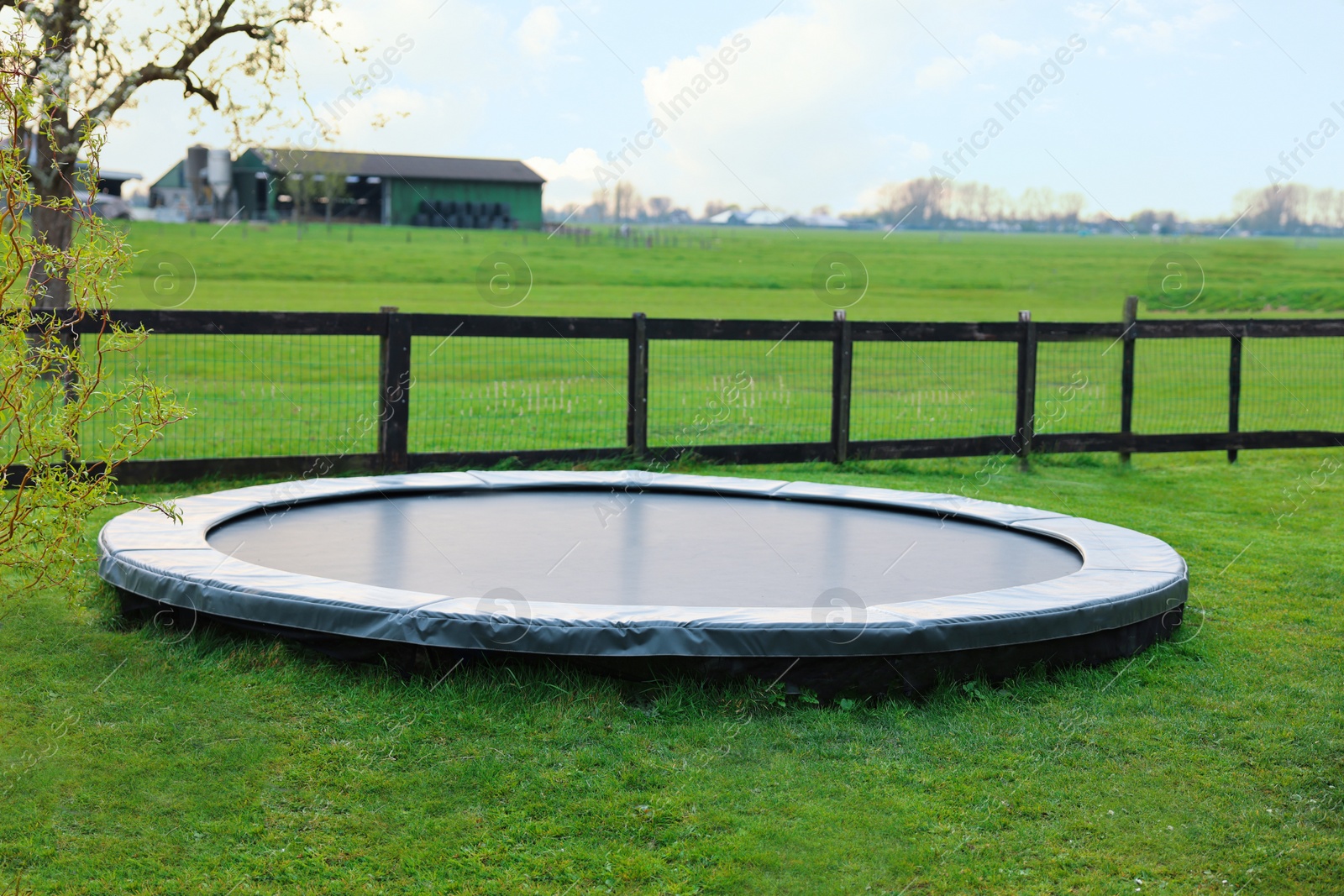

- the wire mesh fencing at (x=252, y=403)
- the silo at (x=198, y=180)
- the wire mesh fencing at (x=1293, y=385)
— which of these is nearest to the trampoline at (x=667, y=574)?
the wire mesh fencing at (x=252, y=403)

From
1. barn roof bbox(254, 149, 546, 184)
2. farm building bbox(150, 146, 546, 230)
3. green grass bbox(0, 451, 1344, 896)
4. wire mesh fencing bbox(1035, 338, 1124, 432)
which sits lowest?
green grass bbox(0, 451, 1344, 896)

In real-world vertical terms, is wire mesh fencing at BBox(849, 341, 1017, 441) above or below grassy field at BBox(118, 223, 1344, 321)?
below

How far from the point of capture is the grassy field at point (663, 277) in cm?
2127

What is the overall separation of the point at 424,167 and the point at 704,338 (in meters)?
42.3

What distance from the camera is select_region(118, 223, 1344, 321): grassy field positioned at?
2127 cm

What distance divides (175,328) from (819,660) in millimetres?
4210

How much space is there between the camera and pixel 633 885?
221 cm

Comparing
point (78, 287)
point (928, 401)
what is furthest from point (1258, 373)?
point (78, 287)

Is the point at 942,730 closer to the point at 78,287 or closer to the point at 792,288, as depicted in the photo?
the point at 78,287

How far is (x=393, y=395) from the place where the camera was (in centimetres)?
643

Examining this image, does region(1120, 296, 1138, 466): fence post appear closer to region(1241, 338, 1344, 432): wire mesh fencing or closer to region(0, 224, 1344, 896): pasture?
region(1241, 338, 1344, 432): wire mesh fencing

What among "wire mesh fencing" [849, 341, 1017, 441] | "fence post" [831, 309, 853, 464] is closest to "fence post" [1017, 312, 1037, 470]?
"wire mesh fencing" [849, 341, 1017, 441]

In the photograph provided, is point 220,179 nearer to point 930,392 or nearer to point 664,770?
point 930,392

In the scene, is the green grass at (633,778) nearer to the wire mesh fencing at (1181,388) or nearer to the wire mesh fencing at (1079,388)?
the wire mesh fencing at (1079,388)
